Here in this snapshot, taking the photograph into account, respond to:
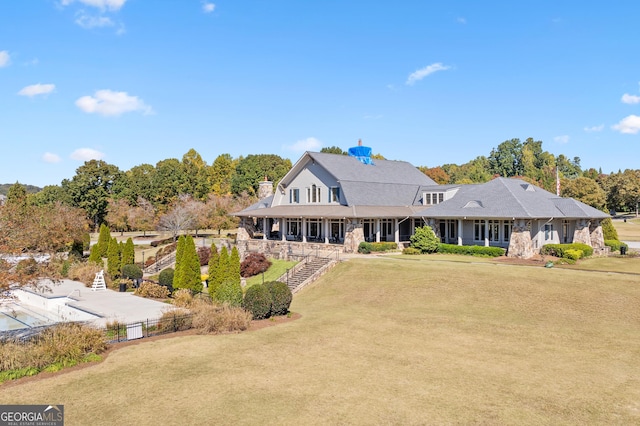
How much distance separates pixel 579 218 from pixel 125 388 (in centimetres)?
3764

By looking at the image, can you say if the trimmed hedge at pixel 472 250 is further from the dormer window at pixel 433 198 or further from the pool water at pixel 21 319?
the pool water at pixel 21 319

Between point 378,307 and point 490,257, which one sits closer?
point 378,307

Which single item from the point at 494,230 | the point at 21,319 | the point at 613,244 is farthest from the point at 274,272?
the point at 613,244

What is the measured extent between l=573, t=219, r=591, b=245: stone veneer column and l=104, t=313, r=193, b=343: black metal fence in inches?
1326

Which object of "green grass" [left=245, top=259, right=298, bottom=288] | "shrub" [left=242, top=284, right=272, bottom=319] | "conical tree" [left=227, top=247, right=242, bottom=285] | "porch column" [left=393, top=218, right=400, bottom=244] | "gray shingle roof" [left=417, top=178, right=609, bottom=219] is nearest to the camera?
"shrub" [left=242, top=284, right=272, bottom=319]

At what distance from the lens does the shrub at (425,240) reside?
126 feet

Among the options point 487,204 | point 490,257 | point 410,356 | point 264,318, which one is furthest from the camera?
point 487,204

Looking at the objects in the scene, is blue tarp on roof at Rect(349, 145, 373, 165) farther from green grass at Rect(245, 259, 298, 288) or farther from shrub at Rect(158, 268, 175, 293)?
shrub at Rect(158, 268, 175, 293)

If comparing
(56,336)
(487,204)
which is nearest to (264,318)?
(56,336)

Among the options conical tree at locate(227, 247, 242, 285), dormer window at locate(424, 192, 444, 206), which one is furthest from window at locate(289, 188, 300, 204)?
conical tree at locate(227, 247, 242, 285)

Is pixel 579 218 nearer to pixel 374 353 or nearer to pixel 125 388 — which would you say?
pixel 374 353

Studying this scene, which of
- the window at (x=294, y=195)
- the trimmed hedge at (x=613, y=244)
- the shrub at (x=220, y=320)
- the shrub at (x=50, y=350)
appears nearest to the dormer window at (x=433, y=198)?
the window at (x=294, y=195)

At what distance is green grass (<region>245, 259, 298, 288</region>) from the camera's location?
112 feet

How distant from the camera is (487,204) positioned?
37.8 metres
